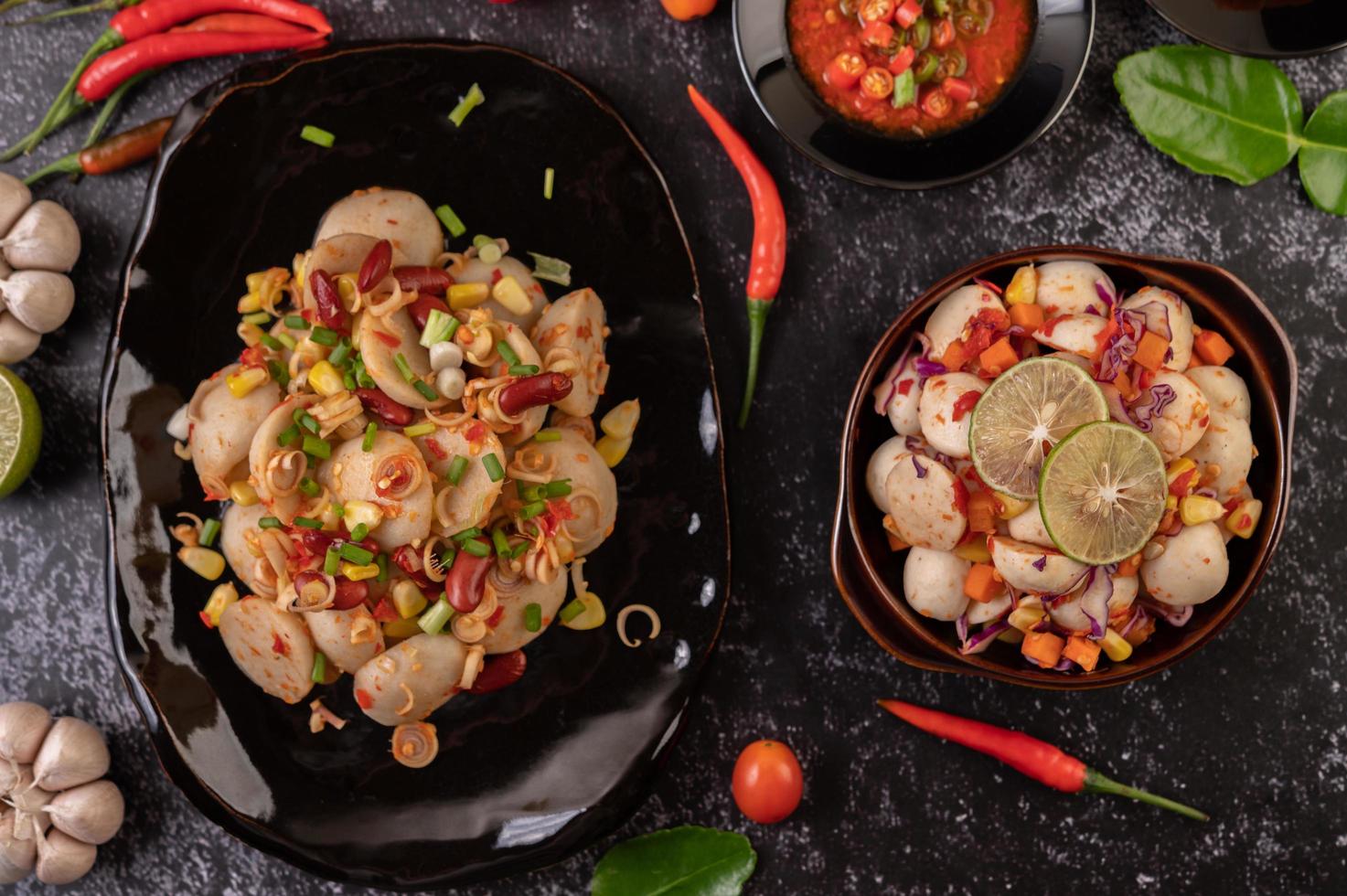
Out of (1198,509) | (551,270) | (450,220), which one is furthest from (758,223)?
(1198,509)

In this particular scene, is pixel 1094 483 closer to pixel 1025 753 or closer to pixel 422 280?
pixel 1025 753

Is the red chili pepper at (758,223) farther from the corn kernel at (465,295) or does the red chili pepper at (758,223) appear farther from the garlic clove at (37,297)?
the garlic clove at (37,297)

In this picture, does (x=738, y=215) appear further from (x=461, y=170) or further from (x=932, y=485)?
(x=932, y=485)

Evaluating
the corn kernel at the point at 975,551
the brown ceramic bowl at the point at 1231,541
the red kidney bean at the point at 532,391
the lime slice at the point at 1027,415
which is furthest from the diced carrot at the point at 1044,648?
the red kidney bean at the point at 532,391

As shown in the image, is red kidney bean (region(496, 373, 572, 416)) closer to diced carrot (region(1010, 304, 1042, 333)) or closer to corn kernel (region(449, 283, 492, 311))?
corn kernel (region(449, 283, 492, 311))

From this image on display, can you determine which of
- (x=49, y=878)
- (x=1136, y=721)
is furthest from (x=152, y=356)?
(x=1136, y=721)

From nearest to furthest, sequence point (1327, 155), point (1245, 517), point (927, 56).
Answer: point (1245, 517)
point (927, 56)
point (1327, 155)

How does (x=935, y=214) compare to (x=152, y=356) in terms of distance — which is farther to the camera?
Answer: (x=935, y=214)
